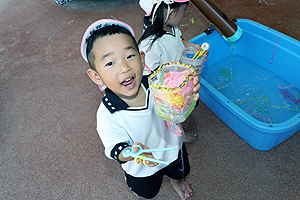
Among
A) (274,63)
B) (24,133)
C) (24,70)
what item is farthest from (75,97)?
(274,63)

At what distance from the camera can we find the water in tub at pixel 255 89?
1437 mm

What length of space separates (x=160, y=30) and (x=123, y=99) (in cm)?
46

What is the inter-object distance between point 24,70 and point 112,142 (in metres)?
1.76

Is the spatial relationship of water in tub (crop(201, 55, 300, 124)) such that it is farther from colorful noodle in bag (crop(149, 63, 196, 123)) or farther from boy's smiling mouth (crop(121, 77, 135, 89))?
boy's smiling mouth (crop(121, 77, 135, 89))

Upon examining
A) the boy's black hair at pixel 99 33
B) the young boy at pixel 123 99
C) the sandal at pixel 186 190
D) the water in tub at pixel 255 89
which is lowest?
the sandal at pixel 186 190

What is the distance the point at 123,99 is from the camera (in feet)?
2.62

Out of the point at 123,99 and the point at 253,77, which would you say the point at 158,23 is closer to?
the point at 123,99

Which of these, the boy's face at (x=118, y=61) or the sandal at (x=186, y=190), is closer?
the boy's face at (x=118, y=61)

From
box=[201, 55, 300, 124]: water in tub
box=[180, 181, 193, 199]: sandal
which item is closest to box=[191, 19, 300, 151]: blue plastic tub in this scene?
box=[201, 55, 300, 124]: water in tub

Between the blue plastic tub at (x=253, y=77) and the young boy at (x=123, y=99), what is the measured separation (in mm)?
458

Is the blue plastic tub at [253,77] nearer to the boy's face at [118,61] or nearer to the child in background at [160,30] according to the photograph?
the child in background at [160,30]

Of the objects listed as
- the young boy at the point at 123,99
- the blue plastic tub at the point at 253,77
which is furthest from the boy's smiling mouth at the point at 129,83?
the blue plastic tub at the point at 253,77

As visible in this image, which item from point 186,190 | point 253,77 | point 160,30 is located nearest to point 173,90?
point 160,30

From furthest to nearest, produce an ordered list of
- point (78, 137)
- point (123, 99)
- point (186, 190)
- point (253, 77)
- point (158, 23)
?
point (253, 77), point (78, 137), point (186, 190), point (158, 23), point (123, 99)
